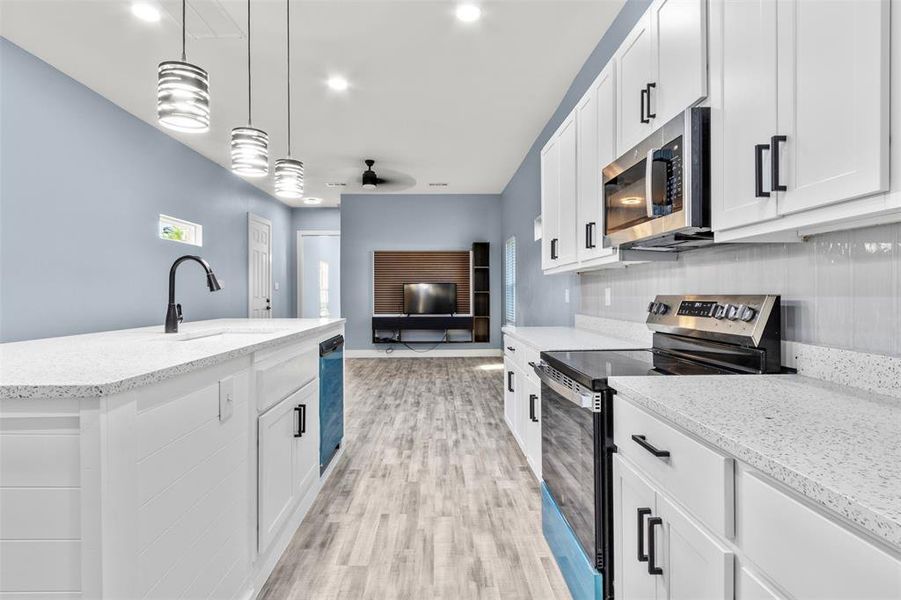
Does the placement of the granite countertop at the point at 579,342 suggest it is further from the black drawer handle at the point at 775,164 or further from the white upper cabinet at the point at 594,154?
the black drawer handle at the point at 775,164

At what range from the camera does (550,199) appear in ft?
10.4

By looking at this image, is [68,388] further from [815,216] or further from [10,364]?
[815,216]

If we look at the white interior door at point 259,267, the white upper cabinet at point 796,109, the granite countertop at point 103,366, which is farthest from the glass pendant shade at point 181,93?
the white interior door at point 259,267

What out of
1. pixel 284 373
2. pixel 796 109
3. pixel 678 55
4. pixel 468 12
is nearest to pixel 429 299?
pixel 468 12

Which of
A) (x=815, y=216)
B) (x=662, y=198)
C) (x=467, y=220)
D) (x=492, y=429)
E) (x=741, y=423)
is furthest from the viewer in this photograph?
(x=467, y=220)

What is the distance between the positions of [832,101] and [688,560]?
1.03 metres

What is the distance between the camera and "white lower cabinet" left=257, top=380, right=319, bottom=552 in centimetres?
177

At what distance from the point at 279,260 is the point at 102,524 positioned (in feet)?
24.6

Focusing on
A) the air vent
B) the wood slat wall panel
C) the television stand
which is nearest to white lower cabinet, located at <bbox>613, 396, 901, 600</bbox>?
the air vent

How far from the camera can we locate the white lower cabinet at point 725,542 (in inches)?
23.4

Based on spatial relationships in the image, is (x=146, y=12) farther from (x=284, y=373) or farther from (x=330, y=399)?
(x=330, y=399)

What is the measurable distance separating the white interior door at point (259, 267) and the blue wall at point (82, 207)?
1209 millimetres

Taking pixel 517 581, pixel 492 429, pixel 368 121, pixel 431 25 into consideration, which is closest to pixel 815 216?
pixel 517 581

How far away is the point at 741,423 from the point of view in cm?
90
